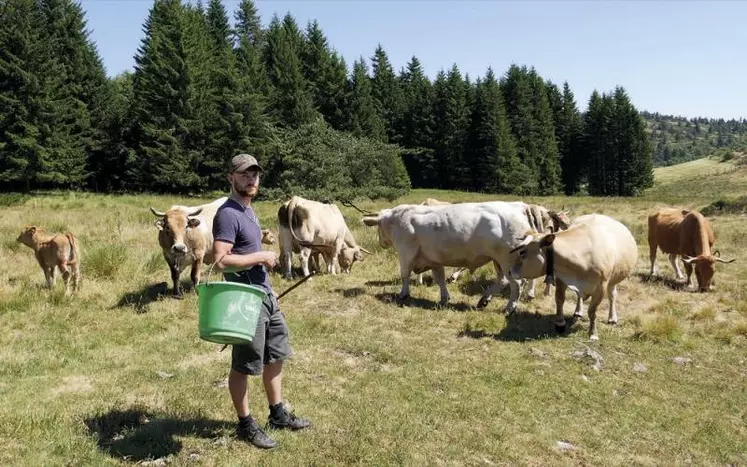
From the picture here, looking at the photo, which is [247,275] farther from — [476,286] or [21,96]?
[21,96]

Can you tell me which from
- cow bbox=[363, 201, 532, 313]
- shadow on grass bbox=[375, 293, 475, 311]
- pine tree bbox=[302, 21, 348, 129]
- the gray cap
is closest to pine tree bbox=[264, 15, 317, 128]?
pine tree bbox=[302, 21, 348, 129]

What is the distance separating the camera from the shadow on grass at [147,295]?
9.50m

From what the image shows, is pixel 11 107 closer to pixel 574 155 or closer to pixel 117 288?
pixel 117 288

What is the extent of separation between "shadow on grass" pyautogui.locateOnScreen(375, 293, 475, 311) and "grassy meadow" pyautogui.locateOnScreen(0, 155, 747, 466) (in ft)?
0.31

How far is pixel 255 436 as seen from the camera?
479 cm

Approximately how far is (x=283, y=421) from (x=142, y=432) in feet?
4.20

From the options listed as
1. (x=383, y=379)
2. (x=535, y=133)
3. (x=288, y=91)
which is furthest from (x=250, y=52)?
(x=383, y=379)

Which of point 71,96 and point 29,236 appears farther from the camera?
point 71,96

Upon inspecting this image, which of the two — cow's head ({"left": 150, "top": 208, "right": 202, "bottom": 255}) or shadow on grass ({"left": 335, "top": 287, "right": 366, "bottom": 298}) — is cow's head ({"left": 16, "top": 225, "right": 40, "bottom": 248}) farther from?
shadow on grass ({"left": 335, "top": 287, "right": 366, "bottom": 298})

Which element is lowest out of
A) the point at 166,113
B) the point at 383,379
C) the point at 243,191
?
the point at 383,379

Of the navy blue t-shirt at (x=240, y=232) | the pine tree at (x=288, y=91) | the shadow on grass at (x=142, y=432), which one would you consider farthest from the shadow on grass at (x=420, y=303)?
the pine tree at (x=288, y=91)

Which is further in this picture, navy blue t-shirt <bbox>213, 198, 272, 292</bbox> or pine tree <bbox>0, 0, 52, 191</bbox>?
pine tree <bbox>0, 0, 52, 191</bbox>

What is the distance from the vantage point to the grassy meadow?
16.3 ft

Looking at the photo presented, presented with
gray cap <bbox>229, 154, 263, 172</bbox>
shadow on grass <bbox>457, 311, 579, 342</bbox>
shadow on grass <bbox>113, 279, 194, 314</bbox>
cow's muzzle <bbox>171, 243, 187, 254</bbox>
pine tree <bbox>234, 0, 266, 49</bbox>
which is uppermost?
pine tree <bbox>234, 0, 266, 49</bbox>
